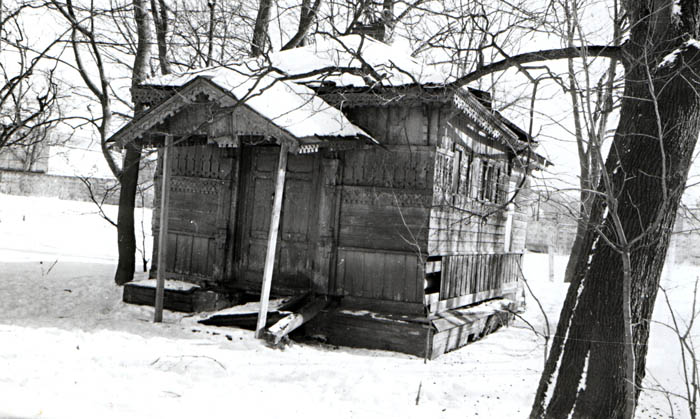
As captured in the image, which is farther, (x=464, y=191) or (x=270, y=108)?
(x=464, y=191)

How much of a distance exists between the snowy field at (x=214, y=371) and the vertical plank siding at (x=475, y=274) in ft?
3.60

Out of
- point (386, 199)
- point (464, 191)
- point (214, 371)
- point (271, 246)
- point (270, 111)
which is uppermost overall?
point (270, 111)

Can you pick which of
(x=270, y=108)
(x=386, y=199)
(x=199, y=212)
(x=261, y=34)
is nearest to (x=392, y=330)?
(x=386, y=199)

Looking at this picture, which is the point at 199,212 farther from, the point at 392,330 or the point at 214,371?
the point at 214,371

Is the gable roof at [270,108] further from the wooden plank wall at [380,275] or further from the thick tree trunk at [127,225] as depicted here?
the thick tree trunk at [127,225]

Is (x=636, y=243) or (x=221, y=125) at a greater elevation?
(x=221, y=125)

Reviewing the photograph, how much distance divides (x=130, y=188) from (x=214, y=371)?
767 centimetres

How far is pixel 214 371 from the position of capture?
6.61 m

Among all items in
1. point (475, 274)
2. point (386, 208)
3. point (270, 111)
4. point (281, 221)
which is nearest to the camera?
point (270, 111)

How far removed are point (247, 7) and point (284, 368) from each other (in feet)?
40.6

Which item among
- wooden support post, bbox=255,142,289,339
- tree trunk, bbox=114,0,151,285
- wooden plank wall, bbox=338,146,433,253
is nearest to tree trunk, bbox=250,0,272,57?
tree trunk, bbox=114,0,151,285

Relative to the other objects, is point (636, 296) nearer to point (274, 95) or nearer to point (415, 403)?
point (415, 403)

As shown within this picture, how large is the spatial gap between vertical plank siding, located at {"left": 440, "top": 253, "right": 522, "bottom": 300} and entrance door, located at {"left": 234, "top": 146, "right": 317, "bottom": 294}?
2.44 m

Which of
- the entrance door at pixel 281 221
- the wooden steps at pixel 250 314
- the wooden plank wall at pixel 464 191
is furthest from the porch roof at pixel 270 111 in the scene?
the wooden steps at pixel 250 314
